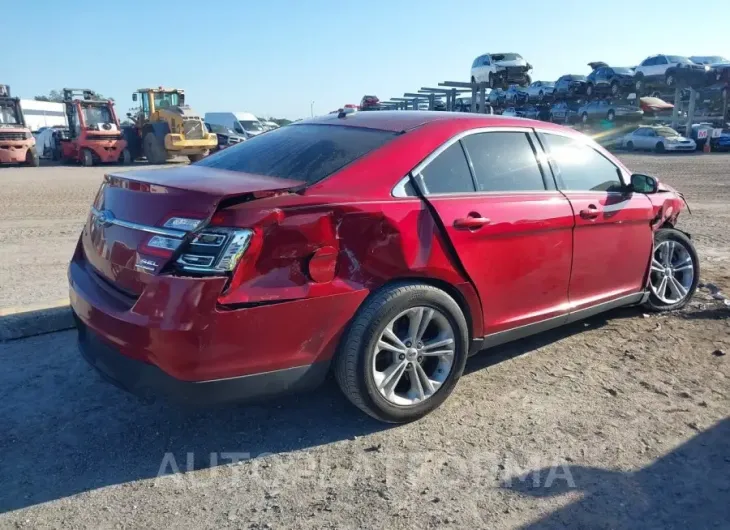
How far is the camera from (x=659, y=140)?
30.8 m

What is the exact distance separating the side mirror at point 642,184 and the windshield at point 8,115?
80.9 feet

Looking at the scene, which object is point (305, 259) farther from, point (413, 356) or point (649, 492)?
point (649, 492)

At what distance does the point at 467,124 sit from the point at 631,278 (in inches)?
73.8

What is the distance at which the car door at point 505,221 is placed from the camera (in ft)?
11.5

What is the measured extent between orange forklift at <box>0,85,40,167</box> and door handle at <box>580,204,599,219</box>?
23.9 m

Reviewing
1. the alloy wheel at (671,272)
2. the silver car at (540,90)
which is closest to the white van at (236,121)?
the silver car at (540,90)

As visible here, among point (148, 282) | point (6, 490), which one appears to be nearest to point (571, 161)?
point (148, 282)

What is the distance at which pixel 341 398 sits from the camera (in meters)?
3.73

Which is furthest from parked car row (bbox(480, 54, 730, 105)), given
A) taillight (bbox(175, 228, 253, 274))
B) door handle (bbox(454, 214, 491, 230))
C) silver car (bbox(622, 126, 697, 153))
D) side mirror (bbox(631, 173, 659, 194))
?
taillight (bbox(175, 228, 253, 274))

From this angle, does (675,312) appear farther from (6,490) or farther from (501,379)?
(6,490)

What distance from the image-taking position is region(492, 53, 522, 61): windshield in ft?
110

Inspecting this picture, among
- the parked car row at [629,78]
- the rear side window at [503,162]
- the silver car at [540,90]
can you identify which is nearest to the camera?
the rear side window at [503,162]

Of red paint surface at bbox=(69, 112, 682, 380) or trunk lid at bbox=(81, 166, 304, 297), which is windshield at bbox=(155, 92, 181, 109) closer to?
red paint surface at bbox=(69, 112, 682, 380)

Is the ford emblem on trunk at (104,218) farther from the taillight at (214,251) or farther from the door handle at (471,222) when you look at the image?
the door handle at (471,222)
